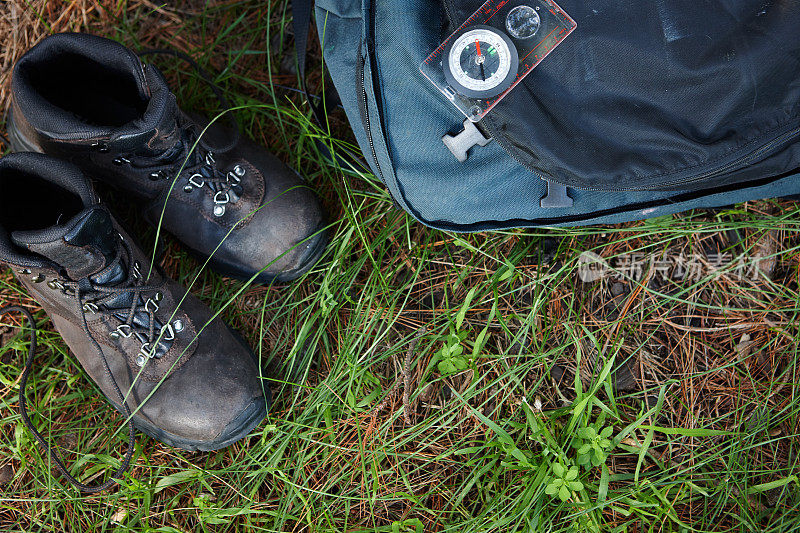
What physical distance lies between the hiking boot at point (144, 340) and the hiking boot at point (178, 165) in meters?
0.16

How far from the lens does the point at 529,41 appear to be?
122 centimetres

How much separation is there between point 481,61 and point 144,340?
Result: 1.12 meters

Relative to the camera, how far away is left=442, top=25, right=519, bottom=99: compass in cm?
121

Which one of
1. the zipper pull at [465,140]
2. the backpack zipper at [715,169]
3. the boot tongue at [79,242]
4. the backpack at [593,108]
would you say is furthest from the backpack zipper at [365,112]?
the boot tongue at [79,242]

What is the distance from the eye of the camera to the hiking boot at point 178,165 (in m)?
1.38

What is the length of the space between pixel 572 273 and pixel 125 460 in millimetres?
1367

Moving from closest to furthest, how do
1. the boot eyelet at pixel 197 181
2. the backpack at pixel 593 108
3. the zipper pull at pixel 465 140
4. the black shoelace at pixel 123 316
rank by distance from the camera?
the backpack at pixel 593 108 < the zipper pull at pixel 465 140 < the black shoelace at pixel 123 316 < the boot eyelet at pixel 197 181

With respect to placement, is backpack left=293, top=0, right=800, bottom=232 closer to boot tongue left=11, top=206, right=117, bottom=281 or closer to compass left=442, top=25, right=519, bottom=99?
compass left=442, top=25, right=519, bottom=99

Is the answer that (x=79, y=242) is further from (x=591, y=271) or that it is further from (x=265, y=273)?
(x=591, y=271)

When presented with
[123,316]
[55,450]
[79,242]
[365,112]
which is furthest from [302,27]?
[55,450]

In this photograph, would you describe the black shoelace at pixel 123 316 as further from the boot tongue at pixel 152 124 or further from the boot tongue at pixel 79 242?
the boot tongue at pixel 152 124

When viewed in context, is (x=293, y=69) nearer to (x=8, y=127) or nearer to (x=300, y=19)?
(x=300, y=19)

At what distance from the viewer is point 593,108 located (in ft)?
3.99

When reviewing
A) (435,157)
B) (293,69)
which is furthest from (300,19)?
(435,157)
